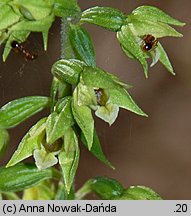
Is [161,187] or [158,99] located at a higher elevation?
[158,99]

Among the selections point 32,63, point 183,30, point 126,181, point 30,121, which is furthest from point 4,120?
point 183,30

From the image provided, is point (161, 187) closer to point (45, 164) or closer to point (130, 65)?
point (130, 65)

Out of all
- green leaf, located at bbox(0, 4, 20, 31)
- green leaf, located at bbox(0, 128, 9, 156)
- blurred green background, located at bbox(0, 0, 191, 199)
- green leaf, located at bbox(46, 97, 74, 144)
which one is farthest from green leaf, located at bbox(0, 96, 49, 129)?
blurred green background, located at bbox(0, 0, 191, 199)

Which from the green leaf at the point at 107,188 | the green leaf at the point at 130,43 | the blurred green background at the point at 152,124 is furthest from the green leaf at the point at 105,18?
the blurred green background at the point at 152,124

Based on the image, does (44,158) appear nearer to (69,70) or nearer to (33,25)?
(69,70)

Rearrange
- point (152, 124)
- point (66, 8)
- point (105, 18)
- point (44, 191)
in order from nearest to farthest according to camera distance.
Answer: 1. point (66, 8)
2. point (105, 18)
3. point (44, 191)
4. point (152, 124)

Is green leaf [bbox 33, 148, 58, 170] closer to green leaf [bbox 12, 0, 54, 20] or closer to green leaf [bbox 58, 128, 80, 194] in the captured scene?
green leaf [bbox 58, 128, 80, 194]

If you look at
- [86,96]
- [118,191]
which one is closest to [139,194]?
[118,191]
